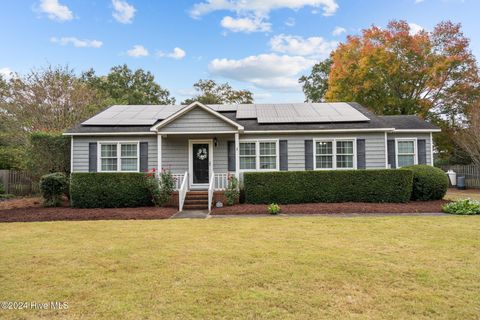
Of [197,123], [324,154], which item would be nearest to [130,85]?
[197,123]

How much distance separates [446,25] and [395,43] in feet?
11.9

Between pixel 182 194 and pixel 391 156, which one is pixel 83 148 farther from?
pixel 391 156

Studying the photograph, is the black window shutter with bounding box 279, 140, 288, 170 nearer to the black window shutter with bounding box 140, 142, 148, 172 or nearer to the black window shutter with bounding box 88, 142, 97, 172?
the black window shutter with bounding box 140, 142, 148, 172

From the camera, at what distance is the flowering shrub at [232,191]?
12016mm

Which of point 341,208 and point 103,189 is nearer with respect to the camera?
point 341,208

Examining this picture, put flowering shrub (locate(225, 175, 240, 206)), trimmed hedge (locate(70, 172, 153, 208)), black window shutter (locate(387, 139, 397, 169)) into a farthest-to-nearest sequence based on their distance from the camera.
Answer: black window shutter (locate(387, 139, 397, 169)) < flowering shrub (locate(225, 175, 240, 206)) < trimmed hedge (locate(70, 172, 153, 208))

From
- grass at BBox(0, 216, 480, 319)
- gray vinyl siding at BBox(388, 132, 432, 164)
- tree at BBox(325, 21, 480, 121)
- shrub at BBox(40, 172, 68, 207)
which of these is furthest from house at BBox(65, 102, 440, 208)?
tree at BBox(325, 21, 480, 121)

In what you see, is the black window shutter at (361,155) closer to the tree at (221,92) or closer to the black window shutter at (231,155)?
the black window shutter at (231,155)

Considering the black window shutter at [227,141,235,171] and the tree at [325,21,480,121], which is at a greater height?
the tree at [325,21,480,121]

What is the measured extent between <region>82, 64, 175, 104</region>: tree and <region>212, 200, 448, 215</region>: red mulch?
2626 centimetres

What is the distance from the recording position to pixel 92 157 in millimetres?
13477

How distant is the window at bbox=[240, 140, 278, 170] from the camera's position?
13656 millimetres

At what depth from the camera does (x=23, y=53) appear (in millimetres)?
17688

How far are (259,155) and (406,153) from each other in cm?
714
